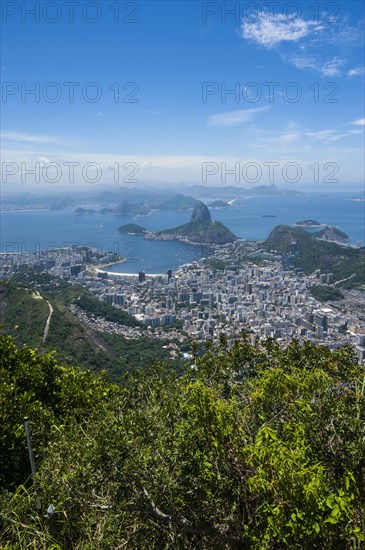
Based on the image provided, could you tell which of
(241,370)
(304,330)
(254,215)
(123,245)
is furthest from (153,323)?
(254,215)

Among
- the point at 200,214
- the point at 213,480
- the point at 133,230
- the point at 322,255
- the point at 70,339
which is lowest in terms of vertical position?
the point at 70,339

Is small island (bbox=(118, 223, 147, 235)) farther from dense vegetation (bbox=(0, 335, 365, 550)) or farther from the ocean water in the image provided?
dense vegetation (bbox=(0, 335, 365, 550))

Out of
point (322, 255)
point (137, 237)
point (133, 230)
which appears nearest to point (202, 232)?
point (137, 237)

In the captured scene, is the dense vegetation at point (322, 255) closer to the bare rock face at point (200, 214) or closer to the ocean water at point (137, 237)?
the ocean water at point (137, 237)

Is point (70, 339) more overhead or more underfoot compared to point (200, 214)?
more underfoot

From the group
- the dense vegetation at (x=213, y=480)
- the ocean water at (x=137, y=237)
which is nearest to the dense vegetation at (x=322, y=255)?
the ocean water at (x=137, y=237)

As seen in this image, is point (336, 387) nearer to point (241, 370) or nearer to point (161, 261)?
point (241, 370)

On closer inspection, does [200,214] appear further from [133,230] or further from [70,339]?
[70,339]

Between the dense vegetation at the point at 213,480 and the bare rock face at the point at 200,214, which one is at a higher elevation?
the bare rock face at the point at 200,214
